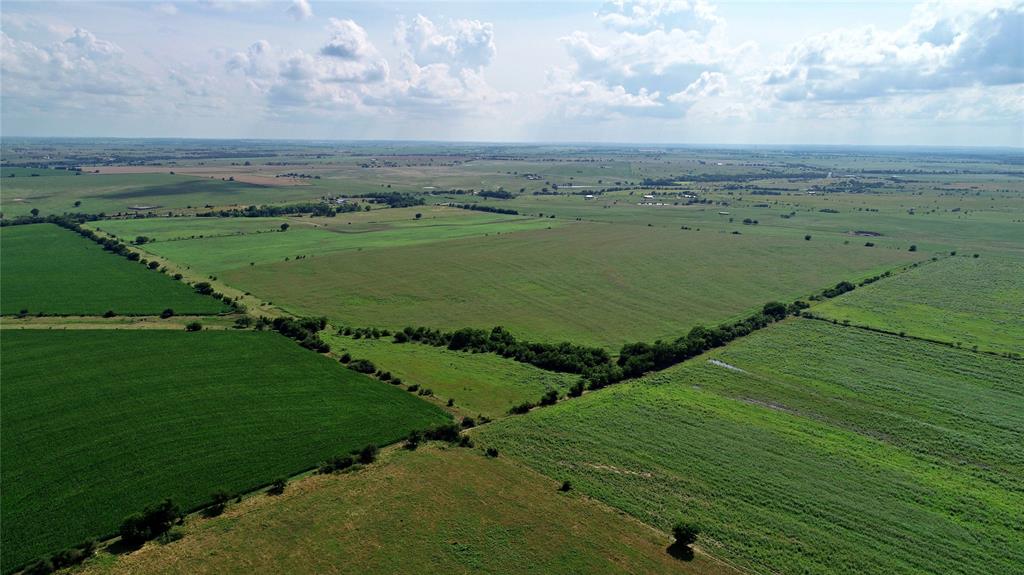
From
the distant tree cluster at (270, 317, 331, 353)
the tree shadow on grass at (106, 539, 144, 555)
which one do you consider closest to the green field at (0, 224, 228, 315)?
the distant tree cluster at (270, 317, 331, 353)

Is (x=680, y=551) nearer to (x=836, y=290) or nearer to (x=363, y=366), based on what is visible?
(x=363, y=366)

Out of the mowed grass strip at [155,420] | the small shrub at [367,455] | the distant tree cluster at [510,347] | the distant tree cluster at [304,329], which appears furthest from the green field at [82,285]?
the small shrub at [367,455]

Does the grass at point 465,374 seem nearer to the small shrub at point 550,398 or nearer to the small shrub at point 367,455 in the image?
the small shrub at point 550,398

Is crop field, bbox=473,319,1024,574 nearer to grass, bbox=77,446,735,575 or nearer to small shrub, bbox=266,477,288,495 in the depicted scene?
grass, bbox=77,446,735,575

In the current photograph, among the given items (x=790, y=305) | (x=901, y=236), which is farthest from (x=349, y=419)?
(x=901, y=236)

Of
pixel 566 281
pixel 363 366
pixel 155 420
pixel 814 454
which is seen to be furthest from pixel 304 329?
pixel 814 454
